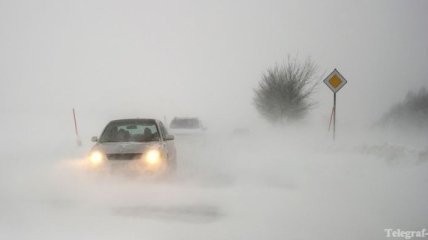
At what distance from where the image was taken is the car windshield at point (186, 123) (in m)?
20.8

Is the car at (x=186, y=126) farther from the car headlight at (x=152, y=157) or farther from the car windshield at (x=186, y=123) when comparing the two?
the car headlight at (x=152, y=157)

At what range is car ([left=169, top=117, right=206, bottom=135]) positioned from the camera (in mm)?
20234

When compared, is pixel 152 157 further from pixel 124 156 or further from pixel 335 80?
pixel 335 80

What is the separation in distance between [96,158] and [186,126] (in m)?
11.9

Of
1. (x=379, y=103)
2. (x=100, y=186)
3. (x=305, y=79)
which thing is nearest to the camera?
(x=100, y=186)

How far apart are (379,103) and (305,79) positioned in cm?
3288

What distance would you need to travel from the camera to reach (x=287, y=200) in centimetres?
785

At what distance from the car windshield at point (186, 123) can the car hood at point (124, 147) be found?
11.0m

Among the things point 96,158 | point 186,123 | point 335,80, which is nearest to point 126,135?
point 96,158

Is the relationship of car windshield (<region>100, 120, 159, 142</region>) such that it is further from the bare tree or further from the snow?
the bare tree

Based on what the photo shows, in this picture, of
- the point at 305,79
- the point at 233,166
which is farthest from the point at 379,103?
the point at 233,166

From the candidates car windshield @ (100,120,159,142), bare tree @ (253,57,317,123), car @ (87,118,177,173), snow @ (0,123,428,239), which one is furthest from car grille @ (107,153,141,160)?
bare tree @ (253,57,317,123)

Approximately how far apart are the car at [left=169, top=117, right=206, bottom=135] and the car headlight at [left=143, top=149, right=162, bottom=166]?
35.6 feet

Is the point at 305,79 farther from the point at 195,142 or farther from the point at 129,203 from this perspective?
the point at 129,203
